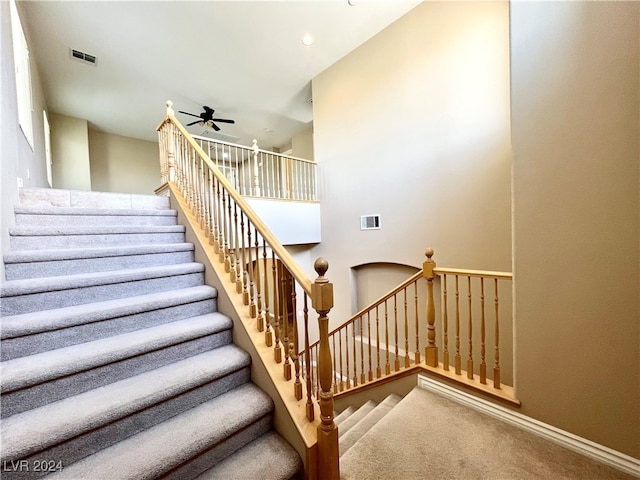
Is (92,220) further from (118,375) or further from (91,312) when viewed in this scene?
(118,375)

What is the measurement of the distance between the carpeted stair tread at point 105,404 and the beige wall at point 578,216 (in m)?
1.86

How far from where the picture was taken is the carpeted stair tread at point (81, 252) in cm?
161

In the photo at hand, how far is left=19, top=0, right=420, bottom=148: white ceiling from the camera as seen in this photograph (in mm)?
3516

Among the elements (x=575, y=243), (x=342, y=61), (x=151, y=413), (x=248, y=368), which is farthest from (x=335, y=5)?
(x=151, y=413)

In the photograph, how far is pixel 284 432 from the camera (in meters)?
1.38

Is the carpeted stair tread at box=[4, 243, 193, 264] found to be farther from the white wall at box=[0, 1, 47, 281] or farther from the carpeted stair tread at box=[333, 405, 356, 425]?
the carpeted stair tread at box=[333, 405, 356, 425]

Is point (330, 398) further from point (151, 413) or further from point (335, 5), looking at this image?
point (335, 5)

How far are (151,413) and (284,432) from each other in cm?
66

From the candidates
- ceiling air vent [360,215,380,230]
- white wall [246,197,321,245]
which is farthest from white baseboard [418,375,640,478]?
white wall [246,197,321,245]

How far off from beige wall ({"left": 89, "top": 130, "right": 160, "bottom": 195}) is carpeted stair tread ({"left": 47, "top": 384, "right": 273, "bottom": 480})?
26.0ft

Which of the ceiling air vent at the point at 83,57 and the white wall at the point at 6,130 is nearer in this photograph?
the white wall at the point at 6,130

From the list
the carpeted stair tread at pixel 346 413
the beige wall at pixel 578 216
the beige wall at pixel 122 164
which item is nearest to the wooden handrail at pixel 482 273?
the beige wall at pixel 578 216

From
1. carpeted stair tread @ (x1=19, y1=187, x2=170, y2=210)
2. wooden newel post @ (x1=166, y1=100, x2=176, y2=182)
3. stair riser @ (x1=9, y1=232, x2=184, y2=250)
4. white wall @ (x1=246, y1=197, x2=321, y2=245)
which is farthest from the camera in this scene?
white wall @ (x1=246, y1=197, x2=321, y2=245)

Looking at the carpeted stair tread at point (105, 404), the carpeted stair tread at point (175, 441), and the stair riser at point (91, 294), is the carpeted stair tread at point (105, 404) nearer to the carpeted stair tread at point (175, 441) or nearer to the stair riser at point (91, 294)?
the carpeted stair tread at point (175, 441)
